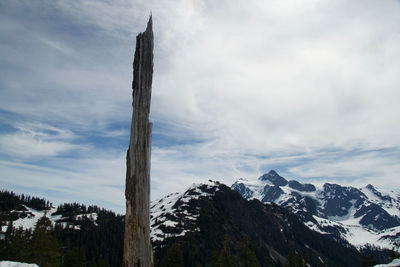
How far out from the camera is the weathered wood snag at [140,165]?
6.57 m

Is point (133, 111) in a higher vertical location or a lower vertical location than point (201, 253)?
higher

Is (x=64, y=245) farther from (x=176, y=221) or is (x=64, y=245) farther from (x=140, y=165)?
(x=140, y=165)

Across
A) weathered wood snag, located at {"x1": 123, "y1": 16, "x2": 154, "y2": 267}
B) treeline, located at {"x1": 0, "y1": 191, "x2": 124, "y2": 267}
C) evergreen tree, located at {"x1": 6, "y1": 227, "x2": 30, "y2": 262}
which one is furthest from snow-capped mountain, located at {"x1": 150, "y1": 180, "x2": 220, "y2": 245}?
weathered wood snag, located at {"x1": 123, "y1": 16, "x2": 154, "y2": 267}

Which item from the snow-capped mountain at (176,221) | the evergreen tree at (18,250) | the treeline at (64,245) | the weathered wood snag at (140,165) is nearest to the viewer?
the weathered wood snag at (140,165)

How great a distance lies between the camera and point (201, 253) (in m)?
131

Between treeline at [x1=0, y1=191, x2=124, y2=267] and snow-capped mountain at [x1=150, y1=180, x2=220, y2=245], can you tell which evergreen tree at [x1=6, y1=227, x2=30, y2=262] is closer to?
treeline at [x1=0, y1=191, x2=124, y2=267]

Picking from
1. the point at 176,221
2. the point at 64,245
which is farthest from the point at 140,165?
the point at 176,221

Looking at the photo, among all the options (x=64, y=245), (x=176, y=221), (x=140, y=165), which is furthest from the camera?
(x=176, y=221)

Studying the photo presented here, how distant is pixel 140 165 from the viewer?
23.0ft

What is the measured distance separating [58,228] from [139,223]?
16388 cm

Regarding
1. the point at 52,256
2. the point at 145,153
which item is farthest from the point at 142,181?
the point at 52,256

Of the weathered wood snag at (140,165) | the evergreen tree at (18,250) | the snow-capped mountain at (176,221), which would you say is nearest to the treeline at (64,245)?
the evergreen tree at (18,250)

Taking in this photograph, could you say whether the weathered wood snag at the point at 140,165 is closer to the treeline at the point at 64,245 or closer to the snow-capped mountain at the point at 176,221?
Answer: the treeline at the point at 64,245

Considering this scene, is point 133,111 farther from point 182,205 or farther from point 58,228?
point 182,205
